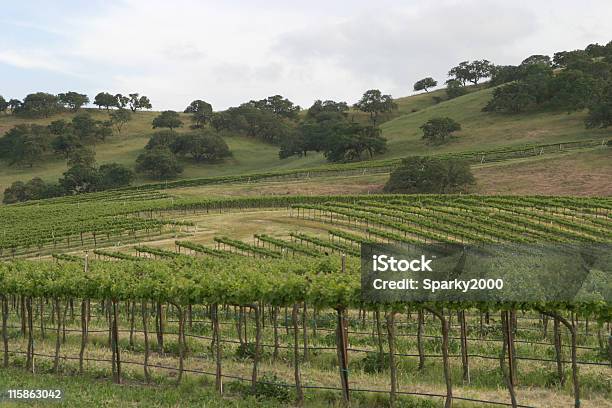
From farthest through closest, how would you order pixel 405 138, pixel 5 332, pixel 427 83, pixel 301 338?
pixel 427 83 < pixel 405 138 < pixel 301 338 < pixel 5 332

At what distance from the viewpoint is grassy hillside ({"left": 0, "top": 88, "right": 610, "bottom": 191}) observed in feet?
333

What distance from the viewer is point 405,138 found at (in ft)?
A: 385

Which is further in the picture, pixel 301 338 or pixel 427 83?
pixel 427 83

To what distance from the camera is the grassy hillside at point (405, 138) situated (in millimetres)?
101625

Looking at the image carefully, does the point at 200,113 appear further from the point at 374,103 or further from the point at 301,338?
the point at 301,338

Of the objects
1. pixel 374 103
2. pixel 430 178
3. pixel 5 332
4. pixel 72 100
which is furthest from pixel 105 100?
pixel 5 332

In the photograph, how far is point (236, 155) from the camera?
132 metres

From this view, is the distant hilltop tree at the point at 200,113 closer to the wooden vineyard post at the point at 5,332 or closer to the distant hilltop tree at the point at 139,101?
the distant hilltop tree at the point at 139,101

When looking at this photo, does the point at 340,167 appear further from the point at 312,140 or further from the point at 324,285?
the point at 324,285

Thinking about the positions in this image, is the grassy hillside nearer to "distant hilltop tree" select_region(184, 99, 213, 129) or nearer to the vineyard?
"distant hilltop tree" select_region(184, 99, 213, 129)

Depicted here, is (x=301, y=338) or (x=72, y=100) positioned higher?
(x=72, y=100)

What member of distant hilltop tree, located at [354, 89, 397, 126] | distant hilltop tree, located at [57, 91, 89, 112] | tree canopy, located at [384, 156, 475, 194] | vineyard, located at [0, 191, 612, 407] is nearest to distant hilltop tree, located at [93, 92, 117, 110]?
distant hilltop tree, located at [57, 91, 89, 112]

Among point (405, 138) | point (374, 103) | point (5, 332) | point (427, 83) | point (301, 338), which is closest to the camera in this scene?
point (5, 332)

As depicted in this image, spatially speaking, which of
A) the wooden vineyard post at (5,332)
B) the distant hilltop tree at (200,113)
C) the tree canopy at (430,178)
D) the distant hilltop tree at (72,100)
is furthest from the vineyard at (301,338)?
the distant hilltop tree at (72,100)
